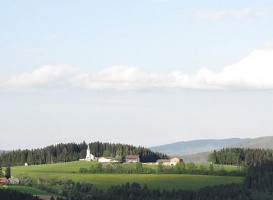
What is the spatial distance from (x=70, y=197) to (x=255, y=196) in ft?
163

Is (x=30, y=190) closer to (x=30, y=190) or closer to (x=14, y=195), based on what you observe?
(x=30, y=190)

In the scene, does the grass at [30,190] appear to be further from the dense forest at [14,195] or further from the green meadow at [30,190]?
the dense forest at [14,195]

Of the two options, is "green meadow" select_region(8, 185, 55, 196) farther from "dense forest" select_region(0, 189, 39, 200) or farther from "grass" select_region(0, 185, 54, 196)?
"dense forest" select_region(0, 189, 39, 200)

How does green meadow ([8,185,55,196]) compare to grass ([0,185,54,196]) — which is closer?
grass ([0,185,54,196])

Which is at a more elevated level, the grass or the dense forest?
the grass

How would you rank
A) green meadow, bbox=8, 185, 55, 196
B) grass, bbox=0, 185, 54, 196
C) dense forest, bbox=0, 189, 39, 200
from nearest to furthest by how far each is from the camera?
dense forest, bbox=0, 189, 39, 200 < grass, bbox=0, 185, 54, 196 < green meadow, bbox=8, 185, 55, 196

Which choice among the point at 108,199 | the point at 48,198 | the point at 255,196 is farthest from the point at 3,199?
the point at 255,196

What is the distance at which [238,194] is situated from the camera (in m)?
183

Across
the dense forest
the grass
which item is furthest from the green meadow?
the dense forest

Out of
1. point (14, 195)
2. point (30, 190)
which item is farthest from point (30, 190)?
point (14, 195)

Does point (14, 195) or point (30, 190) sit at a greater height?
point (30, 190)

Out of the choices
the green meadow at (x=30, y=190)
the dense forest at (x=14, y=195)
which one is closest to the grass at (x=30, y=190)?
the green meadow at (x=30, y=190)

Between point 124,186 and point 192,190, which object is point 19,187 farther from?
point 192,190

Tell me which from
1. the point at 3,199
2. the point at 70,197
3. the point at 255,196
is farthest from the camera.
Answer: the point at 255,196
